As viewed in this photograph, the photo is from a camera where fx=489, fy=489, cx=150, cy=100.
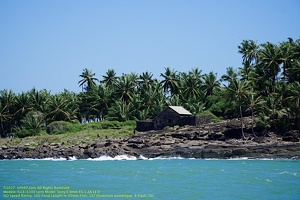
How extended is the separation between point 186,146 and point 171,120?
11148 mm

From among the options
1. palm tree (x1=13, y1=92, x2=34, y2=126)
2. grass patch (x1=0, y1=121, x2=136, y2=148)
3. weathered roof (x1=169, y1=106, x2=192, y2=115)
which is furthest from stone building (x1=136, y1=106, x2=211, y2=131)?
palm tree (x1=13, y1=92, x2=34, y2=126)

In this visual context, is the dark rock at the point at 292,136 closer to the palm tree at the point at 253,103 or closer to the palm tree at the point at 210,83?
the palm tree at the point at 253,103

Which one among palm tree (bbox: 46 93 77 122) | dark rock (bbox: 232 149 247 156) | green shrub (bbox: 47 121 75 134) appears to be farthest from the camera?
palm tree (bbox: 46 93 77 122)

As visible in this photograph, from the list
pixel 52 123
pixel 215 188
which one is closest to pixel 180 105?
pixel 52 123

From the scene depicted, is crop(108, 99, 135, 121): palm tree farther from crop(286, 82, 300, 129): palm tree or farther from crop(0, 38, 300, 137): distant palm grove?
crop(286, 82, 300, 129): palm tree

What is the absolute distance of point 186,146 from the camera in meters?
61.8

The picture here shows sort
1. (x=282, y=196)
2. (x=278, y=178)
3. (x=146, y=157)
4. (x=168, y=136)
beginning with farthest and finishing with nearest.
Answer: (x=168, y=136) < (x=146, y=157) < (x=278, y=178) < (x=282, y=196)

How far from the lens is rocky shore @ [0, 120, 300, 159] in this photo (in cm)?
5816

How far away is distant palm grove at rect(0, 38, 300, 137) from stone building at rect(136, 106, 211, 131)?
5.24 metres

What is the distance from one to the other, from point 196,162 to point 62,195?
983 inches

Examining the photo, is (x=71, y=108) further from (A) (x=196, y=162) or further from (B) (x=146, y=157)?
(A) (x=196, y=162)

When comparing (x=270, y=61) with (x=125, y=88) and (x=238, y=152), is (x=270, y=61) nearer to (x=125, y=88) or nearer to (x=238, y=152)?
(x=238, y=152)

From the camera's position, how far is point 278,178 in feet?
128

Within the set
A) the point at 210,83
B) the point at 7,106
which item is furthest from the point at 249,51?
the point at 7,106
